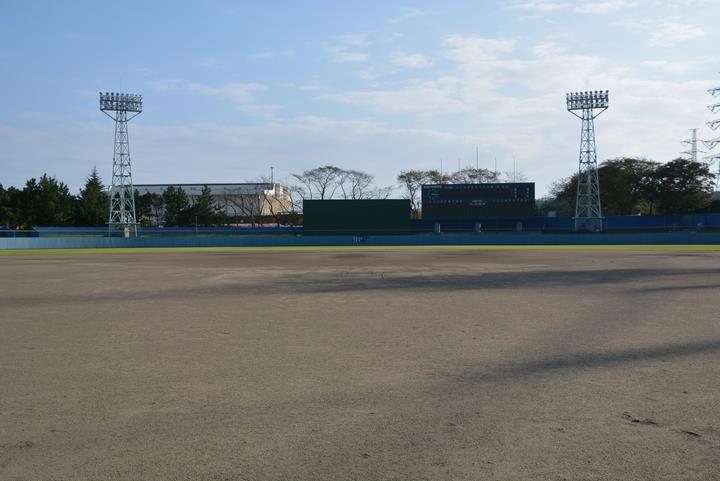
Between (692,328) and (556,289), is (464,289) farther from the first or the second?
(692,328)

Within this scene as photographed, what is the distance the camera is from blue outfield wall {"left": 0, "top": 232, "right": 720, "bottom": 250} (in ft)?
148

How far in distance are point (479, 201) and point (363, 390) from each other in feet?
153

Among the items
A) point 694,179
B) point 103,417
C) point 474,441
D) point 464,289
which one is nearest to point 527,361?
point 474,441

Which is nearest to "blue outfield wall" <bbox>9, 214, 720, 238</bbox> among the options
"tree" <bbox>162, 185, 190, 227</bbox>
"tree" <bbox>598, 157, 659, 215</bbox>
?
"tree" <bbox>598, 157, 659, 215</bbox>

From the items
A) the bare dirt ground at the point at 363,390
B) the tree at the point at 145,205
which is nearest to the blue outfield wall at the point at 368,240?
the tree at the point at 145,205

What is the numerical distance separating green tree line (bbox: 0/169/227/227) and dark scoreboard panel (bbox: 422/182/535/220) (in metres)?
38.3

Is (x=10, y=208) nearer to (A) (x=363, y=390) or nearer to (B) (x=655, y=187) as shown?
(A) (x=363, y=390)

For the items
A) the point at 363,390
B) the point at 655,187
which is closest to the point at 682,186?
the point at 655,187

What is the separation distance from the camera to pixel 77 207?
74.5 meters

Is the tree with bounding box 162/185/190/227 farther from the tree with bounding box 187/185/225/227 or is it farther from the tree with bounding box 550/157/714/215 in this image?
the tree with bounding box 550/157/714/215

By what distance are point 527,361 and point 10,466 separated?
5669 mm

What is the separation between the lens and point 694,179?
6644 cm

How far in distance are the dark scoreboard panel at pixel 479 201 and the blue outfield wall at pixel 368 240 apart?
338 cm

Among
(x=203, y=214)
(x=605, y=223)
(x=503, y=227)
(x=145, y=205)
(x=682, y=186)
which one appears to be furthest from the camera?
(x=145, y=205)
